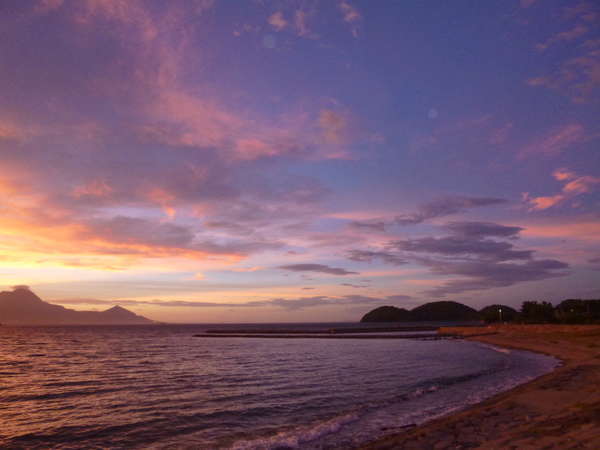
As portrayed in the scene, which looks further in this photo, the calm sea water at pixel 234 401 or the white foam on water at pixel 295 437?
the calm sea water at pixel 234 401

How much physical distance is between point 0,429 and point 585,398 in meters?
27.6

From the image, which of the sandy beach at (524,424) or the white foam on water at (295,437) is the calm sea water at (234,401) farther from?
the sandy beach at (524,424)

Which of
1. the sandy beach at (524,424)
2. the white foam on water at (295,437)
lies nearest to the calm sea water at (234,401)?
the white foam on water at (295,437)

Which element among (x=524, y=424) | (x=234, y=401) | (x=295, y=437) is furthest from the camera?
(x=234, y=401)

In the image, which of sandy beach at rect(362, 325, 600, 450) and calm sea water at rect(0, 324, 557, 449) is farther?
calm sea water at rect(0, 324, 557, 449)

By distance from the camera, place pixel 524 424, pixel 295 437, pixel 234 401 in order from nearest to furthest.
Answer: pixel 524 424 < pixel 295 437 < pixel 234 401

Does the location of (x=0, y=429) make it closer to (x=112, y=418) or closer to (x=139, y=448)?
(x=112, y=418)

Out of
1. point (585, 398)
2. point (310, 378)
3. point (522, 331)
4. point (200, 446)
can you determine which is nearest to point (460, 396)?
point (585, 398)

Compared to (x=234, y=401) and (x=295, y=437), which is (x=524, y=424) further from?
(x=234, y=401)

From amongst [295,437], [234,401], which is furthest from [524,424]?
[234,401]

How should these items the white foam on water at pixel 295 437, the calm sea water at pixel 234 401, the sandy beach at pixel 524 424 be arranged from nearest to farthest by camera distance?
the sandy beach at pixel 524 424, the white foam on water at pixel 295 437, the calm sea water at pixel 234 401

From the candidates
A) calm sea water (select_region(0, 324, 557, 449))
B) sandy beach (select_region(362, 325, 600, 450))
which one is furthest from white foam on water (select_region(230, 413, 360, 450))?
sandy beach (select_region(362, 325, 600, 450))

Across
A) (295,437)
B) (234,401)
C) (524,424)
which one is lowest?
(234,401)

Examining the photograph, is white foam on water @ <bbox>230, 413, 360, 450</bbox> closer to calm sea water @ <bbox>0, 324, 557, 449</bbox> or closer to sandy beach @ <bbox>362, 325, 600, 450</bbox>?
calm sea water @ <bbox>0, 324, 557, 449</bbox>
